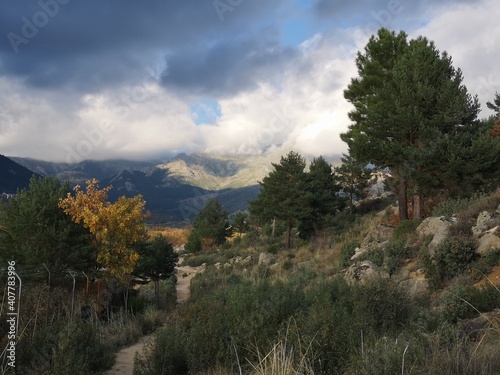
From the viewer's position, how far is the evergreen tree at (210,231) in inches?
1954

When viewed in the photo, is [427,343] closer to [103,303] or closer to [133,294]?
[103,303]

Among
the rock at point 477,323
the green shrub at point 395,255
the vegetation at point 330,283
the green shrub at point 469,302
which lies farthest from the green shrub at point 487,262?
the rock at point 477,323

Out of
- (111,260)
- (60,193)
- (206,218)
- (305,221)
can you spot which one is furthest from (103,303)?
(206,218)

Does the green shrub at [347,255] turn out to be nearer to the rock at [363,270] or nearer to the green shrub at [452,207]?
the rock at [363,270]

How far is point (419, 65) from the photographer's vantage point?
18.1m

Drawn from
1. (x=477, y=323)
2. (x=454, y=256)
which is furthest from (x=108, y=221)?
(x=477, y=323)

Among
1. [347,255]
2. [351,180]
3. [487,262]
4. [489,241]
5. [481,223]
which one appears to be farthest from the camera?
[351,180]

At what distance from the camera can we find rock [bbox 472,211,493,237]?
11.0 meters

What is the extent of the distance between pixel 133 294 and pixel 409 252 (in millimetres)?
11607

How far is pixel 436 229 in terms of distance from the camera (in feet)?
42.0

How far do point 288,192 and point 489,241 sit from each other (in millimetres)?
22914

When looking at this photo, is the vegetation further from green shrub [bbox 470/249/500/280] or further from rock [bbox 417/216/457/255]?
rock [bbox 417/216/457/255]

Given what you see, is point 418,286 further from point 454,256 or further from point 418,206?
point 418,206

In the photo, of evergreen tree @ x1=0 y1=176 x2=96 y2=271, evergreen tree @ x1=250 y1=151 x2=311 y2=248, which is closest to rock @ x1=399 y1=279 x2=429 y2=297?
evergreen tree @ x1=0 y1=176 x2=96 y2=271
